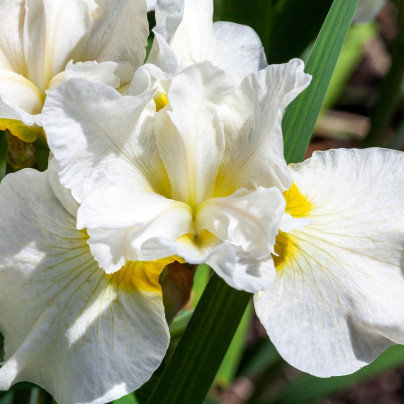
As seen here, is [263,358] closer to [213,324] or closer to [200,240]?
[213,324]

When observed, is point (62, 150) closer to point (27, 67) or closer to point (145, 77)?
point (145, 77)

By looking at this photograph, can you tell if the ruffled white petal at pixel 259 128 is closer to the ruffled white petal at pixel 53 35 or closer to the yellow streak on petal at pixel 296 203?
the yellow streak on petal at pixel 296 203

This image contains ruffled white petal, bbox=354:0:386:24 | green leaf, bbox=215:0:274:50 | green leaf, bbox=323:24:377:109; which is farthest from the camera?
green leaf, bbox=323:24:377:109

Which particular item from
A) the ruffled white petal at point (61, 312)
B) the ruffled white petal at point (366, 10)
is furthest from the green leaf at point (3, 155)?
the ruffled white petal at point (366, 10)

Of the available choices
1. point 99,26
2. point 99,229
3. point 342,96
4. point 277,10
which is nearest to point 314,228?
point 99,229

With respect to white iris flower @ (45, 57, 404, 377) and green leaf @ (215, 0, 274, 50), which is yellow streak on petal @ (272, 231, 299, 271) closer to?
white iris flower @ (45, 57, 404, 377)

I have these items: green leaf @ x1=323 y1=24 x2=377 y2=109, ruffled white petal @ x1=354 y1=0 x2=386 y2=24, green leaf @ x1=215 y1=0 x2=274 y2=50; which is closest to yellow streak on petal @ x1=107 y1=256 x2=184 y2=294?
green leaf @ x1=215 y1=0 x2=274 y2=50

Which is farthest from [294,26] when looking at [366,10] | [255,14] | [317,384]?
[317,384]
